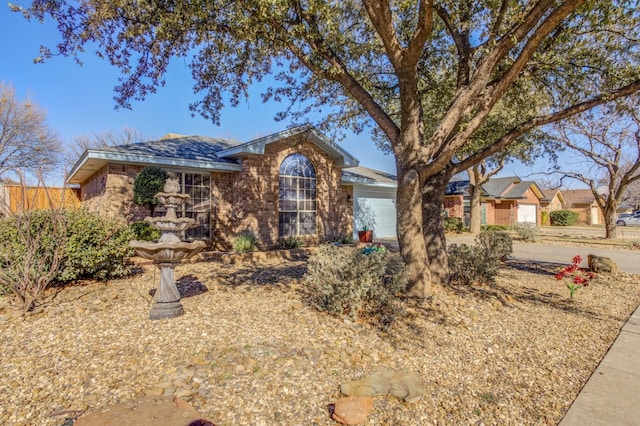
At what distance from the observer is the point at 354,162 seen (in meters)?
13.0

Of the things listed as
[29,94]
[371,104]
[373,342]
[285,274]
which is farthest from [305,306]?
[29,94]

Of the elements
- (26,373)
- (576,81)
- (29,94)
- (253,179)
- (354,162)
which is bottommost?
(26,373)

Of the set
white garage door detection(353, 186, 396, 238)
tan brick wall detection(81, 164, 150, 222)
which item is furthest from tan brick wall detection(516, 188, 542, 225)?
tan brick wall detection(81, 164, 150, 222)

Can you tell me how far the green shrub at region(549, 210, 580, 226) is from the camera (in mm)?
34812

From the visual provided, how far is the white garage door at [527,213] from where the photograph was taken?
30406 millimetres

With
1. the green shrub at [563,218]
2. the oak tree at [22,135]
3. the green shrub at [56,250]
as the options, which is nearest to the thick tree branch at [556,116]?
the green shrub at [56,250]

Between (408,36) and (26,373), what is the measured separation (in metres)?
7.62

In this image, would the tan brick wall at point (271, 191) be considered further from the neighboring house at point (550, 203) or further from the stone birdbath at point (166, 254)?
the neighboring house at point (550, 203)

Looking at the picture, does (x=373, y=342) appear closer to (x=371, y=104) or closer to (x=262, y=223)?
(x=371, y=104)

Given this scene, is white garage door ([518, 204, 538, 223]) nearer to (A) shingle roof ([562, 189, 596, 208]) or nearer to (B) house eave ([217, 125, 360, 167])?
(A) shingle roof ([562, 189, 596, 208])

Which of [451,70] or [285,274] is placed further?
[451,70]

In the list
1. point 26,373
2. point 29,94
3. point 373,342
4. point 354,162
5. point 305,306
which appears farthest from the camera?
point 29,94

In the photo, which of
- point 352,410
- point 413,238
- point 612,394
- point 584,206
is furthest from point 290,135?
point 584,206

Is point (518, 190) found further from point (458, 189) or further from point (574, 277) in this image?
point (574, 277)
